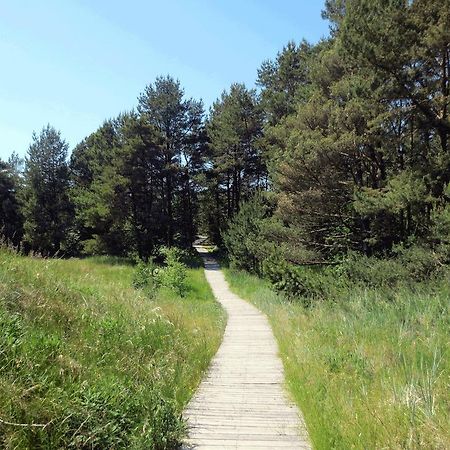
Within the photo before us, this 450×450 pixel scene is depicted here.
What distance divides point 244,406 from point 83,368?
2093 mm

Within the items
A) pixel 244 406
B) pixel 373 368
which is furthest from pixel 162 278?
pixel 244 406

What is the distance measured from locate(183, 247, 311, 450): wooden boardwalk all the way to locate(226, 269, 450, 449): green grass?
0.22m

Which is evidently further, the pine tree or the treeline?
the pine tree

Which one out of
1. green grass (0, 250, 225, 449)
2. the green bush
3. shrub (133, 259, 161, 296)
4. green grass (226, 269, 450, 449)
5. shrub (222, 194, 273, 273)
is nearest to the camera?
green grass (0, 250, 225, 449)

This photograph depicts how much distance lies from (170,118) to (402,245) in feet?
113

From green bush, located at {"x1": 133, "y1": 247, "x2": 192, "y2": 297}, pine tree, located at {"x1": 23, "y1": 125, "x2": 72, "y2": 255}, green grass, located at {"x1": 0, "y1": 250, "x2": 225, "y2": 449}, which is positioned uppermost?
pine tree, located at {"x1": 23, "y1": 125, "x2": 72, "y2": 255}

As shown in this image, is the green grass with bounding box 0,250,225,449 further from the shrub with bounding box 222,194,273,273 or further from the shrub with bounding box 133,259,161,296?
the shrub with bounding box 222,194,273,273

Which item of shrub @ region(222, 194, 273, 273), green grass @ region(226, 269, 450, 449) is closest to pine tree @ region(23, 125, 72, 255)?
shrub @ region(222, 194, 273, 273)

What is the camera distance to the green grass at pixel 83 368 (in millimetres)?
3396

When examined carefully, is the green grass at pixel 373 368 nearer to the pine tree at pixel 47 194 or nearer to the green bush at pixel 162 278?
the green bush at pixel 162 278

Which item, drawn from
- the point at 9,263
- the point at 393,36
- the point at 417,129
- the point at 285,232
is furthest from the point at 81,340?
the point at 285,232

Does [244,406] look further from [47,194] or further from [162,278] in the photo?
[47,194]

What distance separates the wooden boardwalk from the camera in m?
4.19

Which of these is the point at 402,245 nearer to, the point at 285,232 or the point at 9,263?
the point at 285,232
